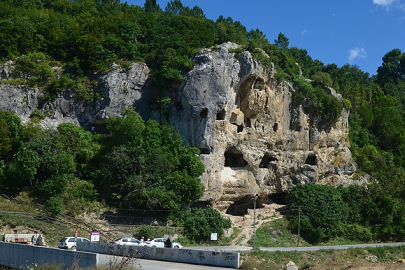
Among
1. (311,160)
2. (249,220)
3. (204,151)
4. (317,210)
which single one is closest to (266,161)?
(311,160)

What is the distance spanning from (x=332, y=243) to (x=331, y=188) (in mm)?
6851

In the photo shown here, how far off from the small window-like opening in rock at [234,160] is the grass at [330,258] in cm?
1609

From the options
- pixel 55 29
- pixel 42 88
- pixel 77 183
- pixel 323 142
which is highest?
pixel 55 29

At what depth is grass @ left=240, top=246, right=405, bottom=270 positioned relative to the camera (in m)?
30.6

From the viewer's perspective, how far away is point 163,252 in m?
26.4

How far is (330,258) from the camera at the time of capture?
3581 cm

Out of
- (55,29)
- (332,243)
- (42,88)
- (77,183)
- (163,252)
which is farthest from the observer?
(55,29)

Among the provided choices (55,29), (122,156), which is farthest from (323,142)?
(55,29)

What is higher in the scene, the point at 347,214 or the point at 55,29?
the point at 55,29

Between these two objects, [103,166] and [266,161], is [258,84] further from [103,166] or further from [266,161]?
[103,166]

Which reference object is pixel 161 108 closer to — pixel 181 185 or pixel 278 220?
pixel 181 185

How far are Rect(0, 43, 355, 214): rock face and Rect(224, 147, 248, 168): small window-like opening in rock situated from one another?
107mm

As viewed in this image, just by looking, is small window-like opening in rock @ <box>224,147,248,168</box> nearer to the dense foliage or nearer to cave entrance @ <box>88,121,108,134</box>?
the dense foliage

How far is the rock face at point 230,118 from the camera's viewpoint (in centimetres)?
4678
